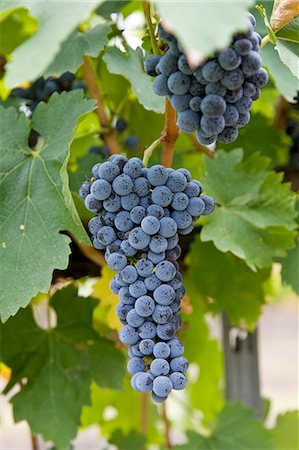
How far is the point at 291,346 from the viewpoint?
543 cm

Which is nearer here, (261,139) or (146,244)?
(146,244)

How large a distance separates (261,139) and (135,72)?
318 mm

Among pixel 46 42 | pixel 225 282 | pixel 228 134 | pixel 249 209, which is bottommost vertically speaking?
pixel 225 282

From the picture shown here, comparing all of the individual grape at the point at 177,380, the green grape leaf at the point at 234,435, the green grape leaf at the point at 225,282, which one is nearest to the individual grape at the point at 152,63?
the individual grape at the point at 177,380

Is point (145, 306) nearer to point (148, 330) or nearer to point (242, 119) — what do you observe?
point (148, 330)

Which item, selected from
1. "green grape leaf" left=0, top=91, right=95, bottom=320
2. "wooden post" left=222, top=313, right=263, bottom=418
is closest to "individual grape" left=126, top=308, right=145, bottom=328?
"green grape leaf" left=0, top=91, right=95, bottom=320

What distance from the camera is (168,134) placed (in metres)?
0.60

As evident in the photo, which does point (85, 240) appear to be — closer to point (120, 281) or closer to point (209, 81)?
point (120, 281)

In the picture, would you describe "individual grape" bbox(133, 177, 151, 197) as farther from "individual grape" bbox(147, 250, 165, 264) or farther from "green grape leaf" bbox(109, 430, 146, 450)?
"green grape leaf" bbox(109, 430, 146, 450)

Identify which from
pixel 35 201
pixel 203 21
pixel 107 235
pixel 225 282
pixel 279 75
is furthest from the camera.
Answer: pixel 225 282

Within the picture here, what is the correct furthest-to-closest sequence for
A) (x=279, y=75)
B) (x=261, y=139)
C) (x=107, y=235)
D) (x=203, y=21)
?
(x=261, y=139) → (x=279, y=75) → (x=107, y=235) → (x=203, y=21)

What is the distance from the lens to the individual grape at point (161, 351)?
1.68 ft

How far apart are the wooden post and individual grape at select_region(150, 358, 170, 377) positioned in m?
0.59

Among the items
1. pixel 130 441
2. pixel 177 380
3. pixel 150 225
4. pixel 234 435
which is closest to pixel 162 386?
pixel 177 380
